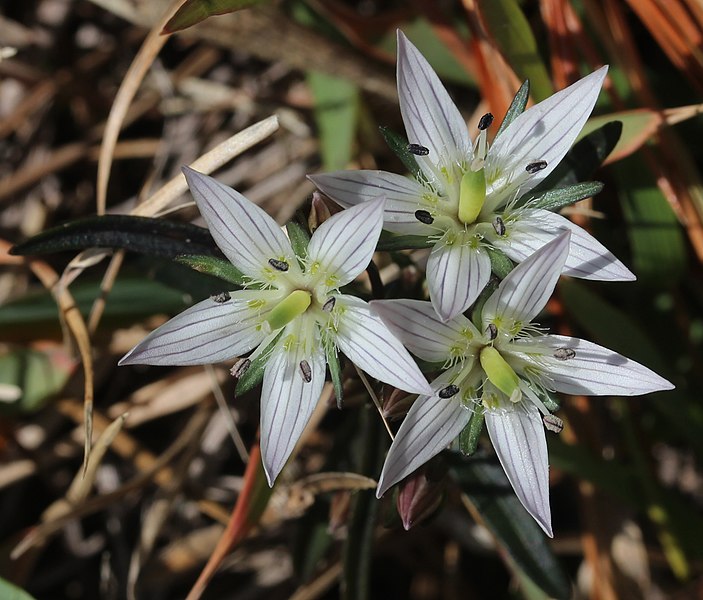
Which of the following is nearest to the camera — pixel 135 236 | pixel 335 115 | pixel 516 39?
pixel 135 236

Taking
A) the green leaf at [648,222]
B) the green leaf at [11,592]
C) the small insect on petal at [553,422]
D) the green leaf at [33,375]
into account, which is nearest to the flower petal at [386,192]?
the small insect on petal at [553,422]

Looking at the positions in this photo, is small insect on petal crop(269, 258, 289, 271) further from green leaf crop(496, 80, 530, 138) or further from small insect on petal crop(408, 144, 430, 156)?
green leaf crop(496, 80, 530, 138)

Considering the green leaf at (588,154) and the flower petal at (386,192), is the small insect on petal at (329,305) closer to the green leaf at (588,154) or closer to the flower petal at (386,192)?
the flower petal at (386,192)

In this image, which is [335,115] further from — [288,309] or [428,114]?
[288,309]

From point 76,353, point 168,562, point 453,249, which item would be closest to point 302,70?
point 76,353

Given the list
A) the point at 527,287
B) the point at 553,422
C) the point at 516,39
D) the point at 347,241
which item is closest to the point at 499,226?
the point at 527,287

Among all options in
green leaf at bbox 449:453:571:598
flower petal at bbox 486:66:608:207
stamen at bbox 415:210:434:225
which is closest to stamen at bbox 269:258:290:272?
stamen at bbox 415:210:434:225
